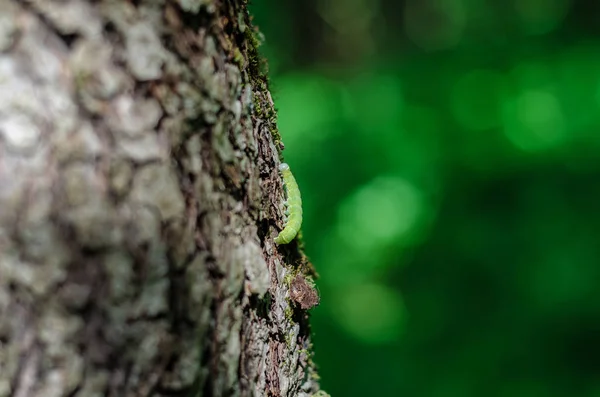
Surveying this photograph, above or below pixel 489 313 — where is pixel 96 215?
below

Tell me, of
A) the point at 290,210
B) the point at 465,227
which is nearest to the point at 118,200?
the point at 290,210

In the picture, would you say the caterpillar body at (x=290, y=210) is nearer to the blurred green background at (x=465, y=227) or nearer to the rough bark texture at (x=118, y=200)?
the rough bark texture at (x=118, y=200)

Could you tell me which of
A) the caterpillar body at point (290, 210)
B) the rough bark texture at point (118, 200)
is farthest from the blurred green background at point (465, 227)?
the rough bark texture at point (118, 200)

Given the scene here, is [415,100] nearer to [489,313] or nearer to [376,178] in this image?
[376,178]

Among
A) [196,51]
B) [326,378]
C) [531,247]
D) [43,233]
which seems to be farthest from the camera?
[326,378]

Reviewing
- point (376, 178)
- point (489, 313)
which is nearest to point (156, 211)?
point (376, 178)

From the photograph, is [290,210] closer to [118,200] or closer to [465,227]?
[118,200]
